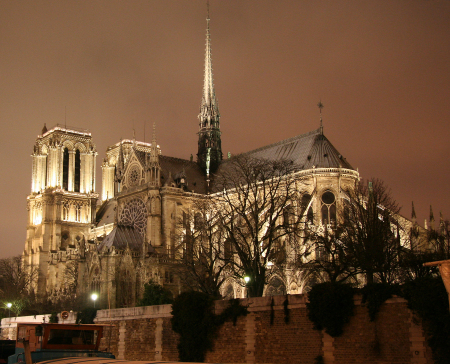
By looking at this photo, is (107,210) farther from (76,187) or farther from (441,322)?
(441,322)

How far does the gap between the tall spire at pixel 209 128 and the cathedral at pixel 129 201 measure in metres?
0.12

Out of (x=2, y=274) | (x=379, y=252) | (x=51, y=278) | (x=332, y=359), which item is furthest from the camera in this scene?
(x=2, y=274)

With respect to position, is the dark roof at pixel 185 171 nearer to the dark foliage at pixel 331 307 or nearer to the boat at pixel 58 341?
the dark foliage at pixel 331 307

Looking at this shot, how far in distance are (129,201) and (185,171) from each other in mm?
6767

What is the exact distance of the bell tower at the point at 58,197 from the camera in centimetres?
8712

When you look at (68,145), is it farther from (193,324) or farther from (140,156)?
(193,324)

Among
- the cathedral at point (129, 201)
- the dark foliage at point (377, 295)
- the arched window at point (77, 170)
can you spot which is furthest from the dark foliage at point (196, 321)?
the arched window at point (77, 170)

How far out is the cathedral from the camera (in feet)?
196

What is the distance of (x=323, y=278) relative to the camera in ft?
154

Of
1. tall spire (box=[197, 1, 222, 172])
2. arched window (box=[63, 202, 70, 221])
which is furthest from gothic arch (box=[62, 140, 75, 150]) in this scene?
tall spire (box=[197, 1, 222, 172])

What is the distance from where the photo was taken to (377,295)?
25594 millimetres

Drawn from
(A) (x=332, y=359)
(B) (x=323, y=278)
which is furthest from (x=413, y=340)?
(B) (x=323, y=278)

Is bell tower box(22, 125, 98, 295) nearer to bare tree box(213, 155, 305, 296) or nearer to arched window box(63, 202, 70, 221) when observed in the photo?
arched window box(63, 202, 70, 221)

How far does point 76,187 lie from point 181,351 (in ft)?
212
